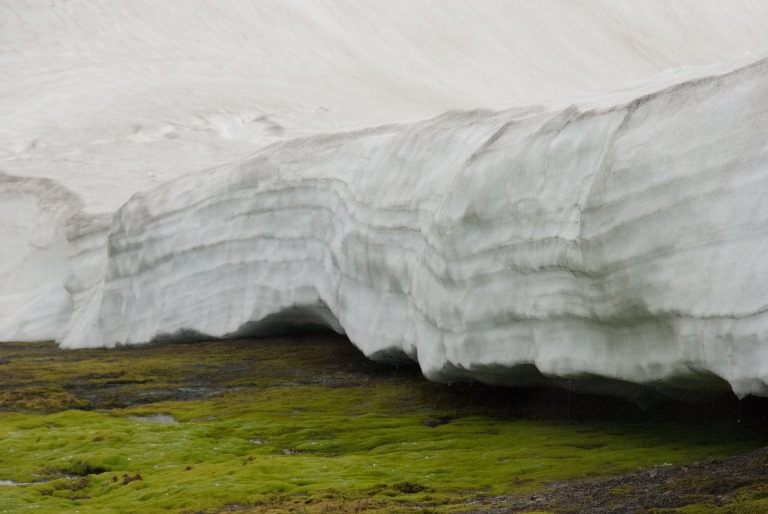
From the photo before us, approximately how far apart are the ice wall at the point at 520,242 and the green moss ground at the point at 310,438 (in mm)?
921

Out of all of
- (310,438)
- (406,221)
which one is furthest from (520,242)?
(406,221)

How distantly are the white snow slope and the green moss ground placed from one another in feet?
2.89

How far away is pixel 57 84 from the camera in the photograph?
62.6 m

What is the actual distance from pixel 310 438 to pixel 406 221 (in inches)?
174

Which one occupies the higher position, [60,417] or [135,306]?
[135,306]

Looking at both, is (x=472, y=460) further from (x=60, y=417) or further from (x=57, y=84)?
(x=57, y=84)

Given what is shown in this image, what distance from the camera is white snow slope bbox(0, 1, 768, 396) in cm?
1289

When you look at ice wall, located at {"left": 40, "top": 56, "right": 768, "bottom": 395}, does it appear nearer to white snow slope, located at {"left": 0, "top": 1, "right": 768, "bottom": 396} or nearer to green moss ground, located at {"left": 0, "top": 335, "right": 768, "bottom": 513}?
white snow slope, located at {"left": 0, "top": 1, "right": 768, "bottom": 396}

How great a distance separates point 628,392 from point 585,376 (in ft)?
3.17

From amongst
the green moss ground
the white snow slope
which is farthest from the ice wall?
the green moss ground

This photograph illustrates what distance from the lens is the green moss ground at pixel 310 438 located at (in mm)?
13852

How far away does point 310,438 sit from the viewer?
59.4ft

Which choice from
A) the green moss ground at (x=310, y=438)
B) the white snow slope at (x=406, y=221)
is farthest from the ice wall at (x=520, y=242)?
the green moss ground at (x=310, y=438)

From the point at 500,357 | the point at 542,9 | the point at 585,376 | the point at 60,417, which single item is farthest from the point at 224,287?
the point at 542,9
